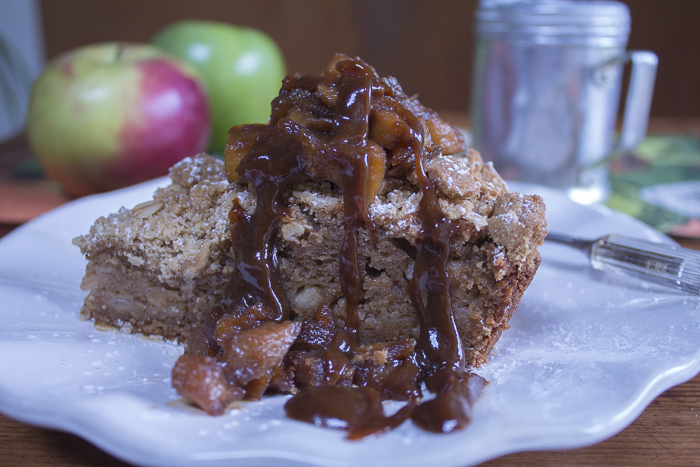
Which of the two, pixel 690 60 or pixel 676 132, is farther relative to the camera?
pixel 690 60

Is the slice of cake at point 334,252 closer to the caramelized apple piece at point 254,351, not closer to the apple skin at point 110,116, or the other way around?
the caramelized apple piece at point 254,351

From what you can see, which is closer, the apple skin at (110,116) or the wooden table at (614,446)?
the wooden table at (614,446)

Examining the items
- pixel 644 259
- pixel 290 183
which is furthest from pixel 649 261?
pixel 290 183

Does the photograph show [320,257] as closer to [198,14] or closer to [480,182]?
[480,182]

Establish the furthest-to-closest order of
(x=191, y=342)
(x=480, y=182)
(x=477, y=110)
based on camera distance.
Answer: (x=477, y=110) → (x=480, y=182) → (x=191, y=342)

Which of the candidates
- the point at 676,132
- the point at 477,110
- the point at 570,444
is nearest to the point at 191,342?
the point at 570,444

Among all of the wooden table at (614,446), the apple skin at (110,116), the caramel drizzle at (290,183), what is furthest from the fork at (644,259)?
the apple skin at (110,116)

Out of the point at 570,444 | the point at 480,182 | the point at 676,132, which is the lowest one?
the point at 676,132

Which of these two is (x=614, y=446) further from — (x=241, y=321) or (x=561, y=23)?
(x=561, y=23)
